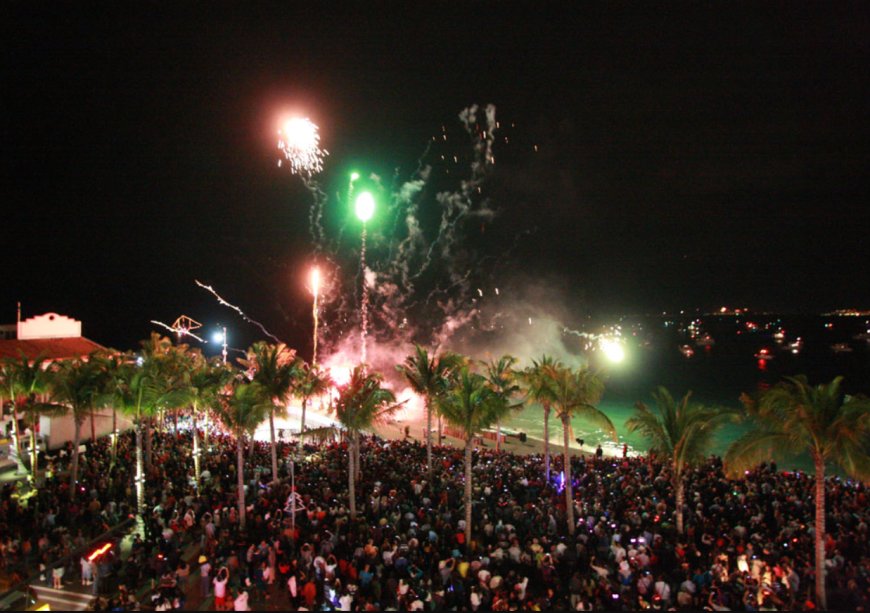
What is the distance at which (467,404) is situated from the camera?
16328mm

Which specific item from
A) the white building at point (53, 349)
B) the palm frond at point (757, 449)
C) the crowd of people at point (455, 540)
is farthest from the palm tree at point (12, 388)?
the palm frond at point (757, 449)

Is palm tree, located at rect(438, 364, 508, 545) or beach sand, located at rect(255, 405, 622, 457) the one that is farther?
beach sand, located at rect(255, 405, 622, 457)

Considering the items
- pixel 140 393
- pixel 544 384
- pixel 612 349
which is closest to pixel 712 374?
pixel 612 349

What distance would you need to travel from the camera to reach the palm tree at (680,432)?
1638 centimetres

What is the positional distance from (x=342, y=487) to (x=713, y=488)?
13529 mm

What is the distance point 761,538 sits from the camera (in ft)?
48.8

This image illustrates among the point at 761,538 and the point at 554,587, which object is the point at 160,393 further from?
the point at 761,538

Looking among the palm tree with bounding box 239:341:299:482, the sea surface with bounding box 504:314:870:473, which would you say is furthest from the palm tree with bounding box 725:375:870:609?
the palm tree with bounding box 239:341:299:482

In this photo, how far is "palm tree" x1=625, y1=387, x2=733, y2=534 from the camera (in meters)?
16.4

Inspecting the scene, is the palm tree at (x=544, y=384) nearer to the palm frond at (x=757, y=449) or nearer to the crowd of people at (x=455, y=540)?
the crowd of people at (x=455, y=540)

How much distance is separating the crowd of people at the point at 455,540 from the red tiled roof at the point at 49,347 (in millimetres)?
15448

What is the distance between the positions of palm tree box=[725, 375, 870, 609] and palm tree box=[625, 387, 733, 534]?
9.33 feet

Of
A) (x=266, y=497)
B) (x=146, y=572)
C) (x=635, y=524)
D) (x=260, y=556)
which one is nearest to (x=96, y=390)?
(x=266, y=497)

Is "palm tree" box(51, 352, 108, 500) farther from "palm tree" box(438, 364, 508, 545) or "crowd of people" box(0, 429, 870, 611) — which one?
"palm tree" box(438, 364, 508, 545)
